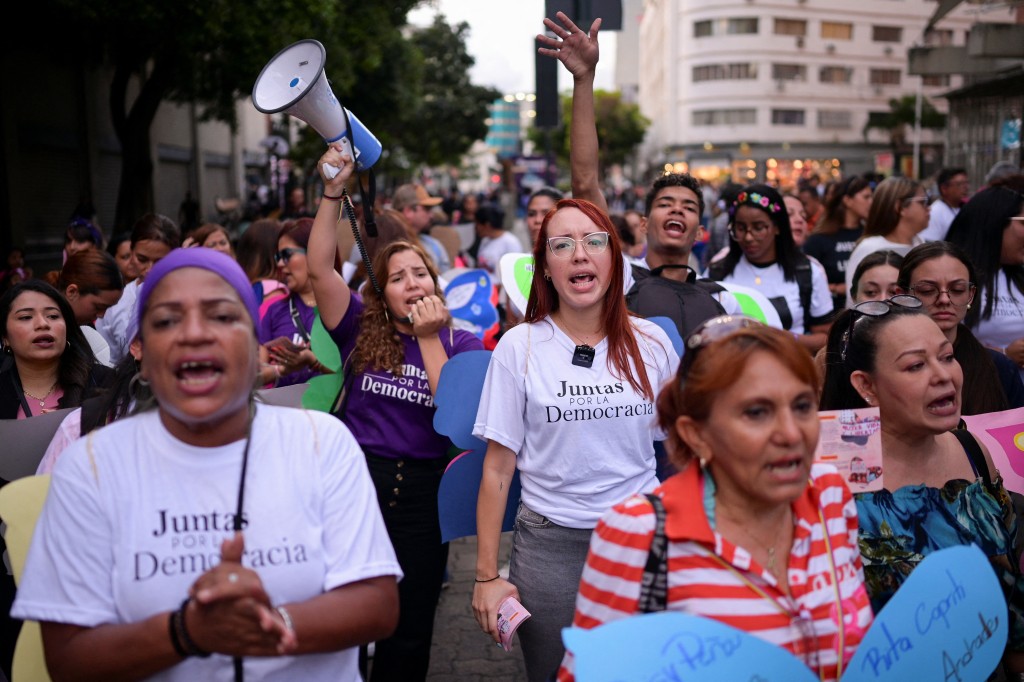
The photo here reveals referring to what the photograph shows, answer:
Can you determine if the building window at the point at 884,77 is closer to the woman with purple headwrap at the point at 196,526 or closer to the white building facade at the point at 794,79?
the white building facade at the point at 794,79

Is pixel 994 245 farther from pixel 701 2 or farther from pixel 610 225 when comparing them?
pixel 701 2

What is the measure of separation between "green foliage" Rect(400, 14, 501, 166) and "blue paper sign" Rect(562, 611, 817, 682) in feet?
137

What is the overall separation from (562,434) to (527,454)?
6.1 inches

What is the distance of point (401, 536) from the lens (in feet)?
12.1

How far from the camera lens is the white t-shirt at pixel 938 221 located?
28.6 feet

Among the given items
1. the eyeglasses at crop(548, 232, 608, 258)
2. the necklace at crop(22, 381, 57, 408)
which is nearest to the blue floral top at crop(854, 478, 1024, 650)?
the eyeglasses at crop(548, 232, 608, 258)

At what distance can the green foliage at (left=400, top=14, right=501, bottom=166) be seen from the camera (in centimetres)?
4306

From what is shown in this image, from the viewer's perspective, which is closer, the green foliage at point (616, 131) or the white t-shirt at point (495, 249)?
the white t-shirt at point (495, 249)

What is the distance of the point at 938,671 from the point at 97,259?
15.9ft

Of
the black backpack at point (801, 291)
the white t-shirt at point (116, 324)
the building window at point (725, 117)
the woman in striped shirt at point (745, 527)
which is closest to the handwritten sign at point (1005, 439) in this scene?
the woman in striped shirt at point (745, 527)

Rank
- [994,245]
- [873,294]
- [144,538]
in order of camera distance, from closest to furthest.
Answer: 1. [144,538]
2. [873,294]
3. [994,245]

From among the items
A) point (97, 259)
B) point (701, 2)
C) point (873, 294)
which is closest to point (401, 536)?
point (873, 294)

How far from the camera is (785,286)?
17.4ft

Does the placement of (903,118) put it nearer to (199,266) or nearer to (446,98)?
(446,98)
